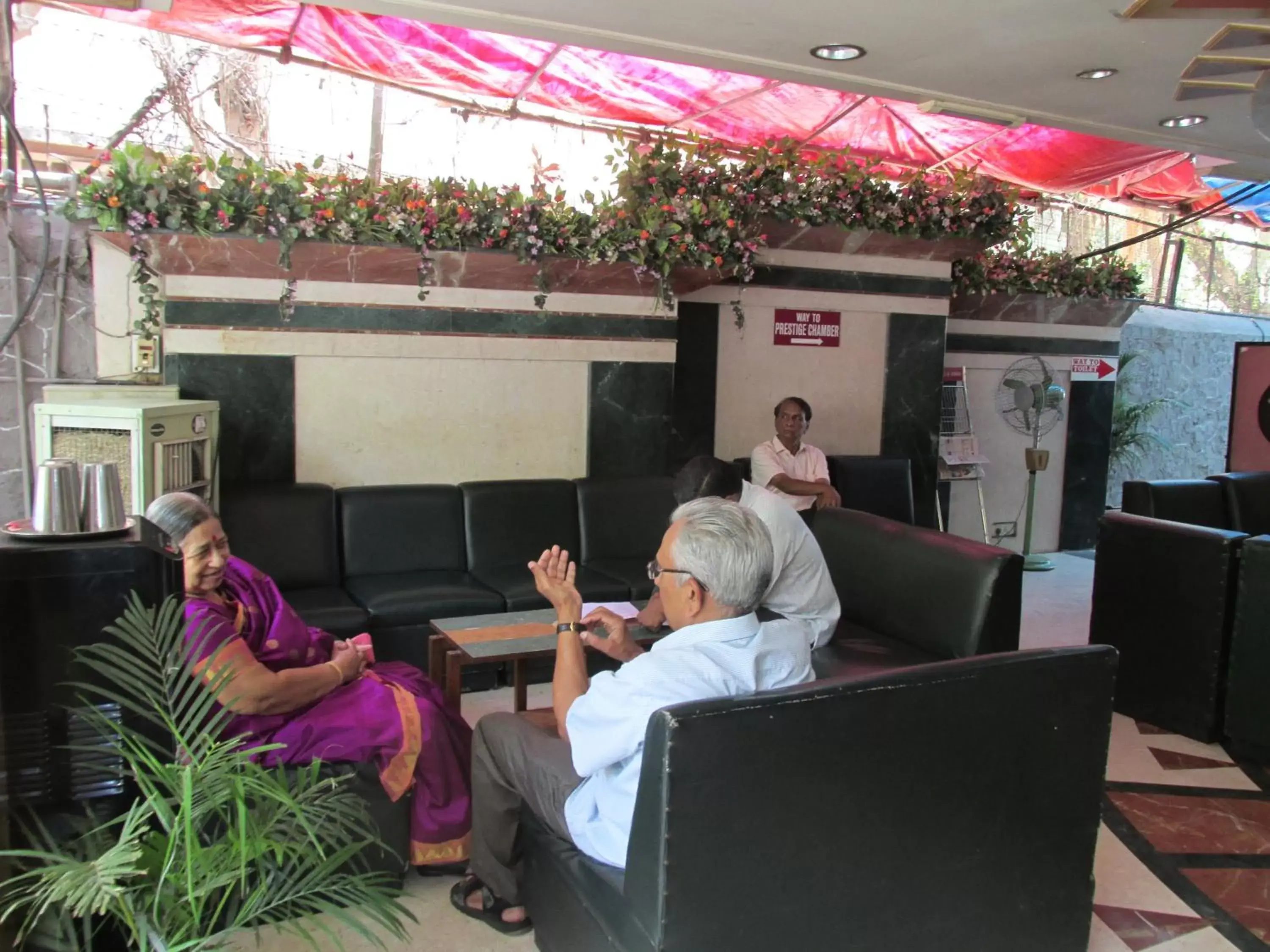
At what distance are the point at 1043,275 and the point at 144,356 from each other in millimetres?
5788

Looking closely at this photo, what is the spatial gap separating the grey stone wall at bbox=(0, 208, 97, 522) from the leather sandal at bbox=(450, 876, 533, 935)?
3.07 m

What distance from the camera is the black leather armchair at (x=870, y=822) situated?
6.00 feet

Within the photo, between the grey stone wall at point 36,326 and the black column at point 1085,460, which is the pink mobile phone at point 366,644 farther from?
the black column at point 1085,460

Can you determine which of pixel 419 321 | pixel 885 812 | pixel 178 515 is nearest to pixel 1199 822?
pixel 885 812

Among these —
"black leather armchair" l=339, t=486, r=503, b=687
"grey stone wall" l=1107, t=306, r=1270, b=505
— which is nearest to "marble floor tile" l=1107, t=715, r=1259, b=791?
"black leather armchair" l=339, t=486, r=503, b=687

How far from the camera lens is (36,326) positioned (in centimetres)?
457

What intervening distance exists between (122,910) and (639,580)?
3.20 meters

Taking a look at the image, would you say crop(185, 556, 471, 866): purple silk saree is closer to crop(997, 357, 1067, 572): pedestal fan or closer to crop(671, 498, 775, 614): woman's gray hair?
→ crop(671, 498, 775, 614): woman's gray hair

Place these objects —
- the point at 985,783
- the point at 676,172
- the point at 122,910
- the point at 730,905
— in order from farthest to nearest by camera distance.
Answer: the point at 676,172, the point at 985,783, the point at 730,905, the point at 122,910

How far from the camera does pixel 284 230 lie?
4348 mm

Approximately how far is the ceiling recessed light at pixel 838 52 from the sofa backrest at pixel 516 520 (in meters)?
2.31

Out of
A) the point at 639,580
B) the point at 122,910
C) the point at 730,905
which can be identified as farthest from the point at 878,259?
the point at 122,910

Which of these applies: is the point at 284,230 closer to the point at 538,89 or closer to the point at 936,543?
the point at 538,89

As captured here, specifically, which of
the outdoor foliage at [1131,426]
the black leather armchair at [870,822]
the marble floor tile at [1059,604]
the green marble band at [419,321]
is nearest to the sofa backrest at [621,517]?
the green marble band at [419,321]
